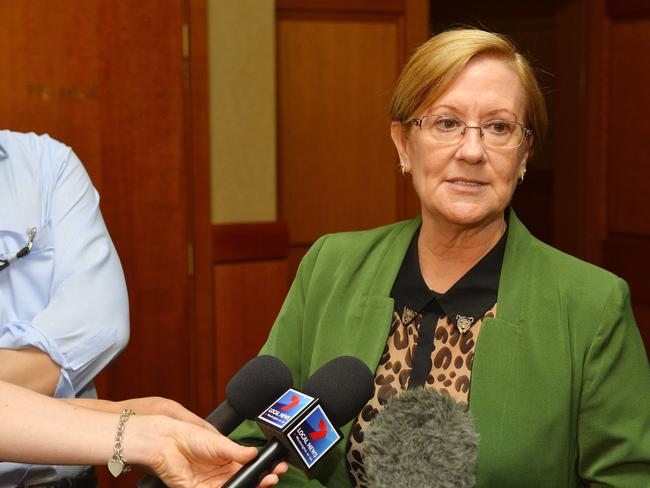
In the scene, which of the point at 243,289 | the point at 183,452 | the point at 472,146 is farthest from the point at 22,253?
the point at 243,289

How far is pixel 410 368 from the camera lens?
1.81 m

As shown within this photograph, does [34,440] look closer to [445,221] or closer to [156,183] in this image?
[445,221]

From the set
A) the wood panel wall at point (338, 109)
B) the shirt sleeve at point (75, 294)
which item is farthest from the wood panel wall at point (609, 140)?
the shirt sleeve at point (75, 294)

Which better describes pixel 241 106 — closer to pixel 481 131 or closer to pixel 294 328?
pixel 294 328

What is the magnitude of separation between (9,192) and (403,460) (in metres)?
1.09

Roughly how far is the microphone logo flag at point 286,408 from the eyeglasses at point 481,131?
78cm

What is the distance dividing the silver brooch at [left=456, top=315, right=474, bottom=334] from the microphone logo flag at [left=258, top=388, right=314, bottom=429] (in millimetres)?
640

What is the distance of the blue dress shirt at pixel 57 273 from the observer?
1.81 metres

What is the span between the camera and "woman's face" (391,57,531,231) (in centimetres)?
181

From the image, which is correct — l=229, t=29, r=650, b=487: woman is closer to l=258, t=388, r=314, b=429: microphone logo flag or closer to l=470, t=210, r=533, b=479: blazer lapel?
l=470, t=210, r=533, b=479: blazer lapel

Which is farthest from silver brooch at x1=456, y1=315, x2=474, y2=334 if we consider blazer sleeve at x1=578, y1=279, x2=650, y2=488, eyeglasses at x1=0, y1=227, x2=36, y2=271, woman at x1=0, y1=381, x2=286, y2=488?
eyeglasses at x1=0, y1=227, x2=36, y2=271

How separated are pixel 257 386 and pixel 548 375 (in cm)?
65

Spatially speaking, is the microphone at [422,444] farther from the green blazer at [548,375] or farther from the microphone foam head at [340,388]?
the green blazer at [548,375]

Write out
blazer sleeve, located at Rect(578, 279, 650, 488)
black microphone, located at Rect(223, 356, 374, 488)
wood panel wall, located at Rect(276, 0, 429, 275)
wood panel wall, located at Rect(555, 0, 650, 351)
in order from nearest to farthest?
black microphone, located at Rect(223, 356, 374, 488) → blazer sleeve, located at Rect(578, 279, 650, 488) → wood panel wall, located at Rect(276, 0, 429, 275) → wood panel wall, located at Rect(555, 0, 650, 351)
